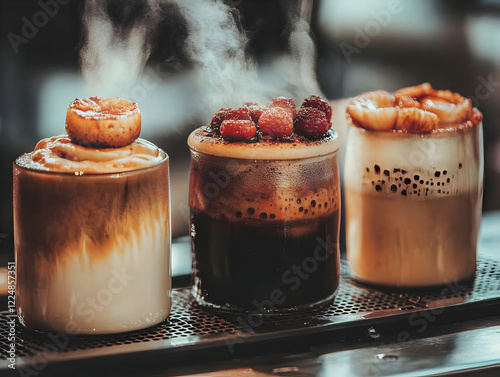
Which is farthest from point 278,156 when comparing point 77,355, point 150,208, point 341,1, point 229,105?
point 341,1

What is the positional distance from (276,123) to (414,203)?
0.33 m

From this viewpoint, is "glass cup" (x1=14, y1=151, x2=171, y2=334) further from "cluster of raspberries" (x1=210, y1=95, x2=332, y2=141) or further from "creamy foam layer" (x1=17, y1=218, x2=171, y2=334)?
"cluster of raspberries" (x1=210, y1=95, x2=332, y2=141)

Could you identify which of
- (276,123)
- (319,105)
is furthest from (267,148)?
(319,105)

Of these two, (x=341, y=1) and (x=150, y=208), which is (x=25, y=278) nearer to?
(x=150, y=208)

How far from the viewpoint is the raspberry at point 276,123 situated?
1.25 metres

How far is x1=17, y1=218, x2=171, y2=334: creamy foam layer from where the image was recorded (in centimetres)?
116

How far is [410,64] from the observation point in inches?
78.7

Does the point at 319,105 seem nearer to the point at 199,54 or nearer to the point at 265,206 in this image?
the point at 265,206

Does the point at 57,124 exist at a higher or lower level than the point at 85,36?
lower

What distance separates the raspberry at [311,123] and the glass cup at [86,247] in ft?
0.84

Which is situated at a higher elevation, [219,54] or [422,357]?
[219,54]

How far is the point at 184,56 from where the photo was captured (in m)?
1.56

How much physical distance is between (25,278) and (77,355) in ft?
0.56

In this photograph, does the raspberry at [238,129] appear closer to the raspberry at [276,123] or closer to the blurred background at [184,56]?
the raspberry at [276,123]
